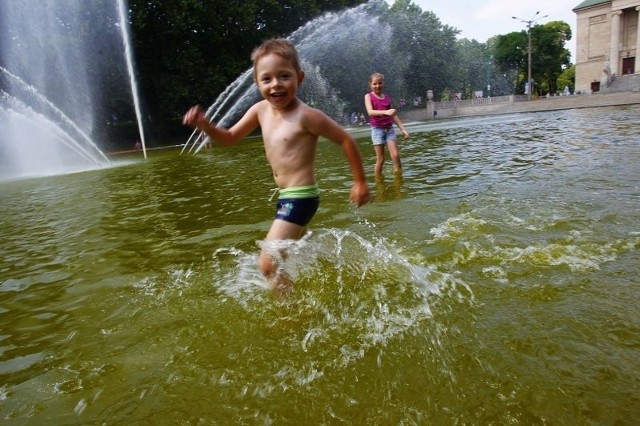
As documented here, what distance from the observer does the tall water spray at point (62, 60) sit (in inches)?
933

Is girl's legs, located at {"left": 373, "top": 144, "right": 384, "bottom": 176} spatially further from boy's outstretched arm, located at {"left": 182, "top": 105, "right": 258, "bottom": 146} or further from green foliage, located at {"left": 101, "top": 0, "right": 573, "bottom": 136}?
green foliage, located at {"left": 101, "top": 0, "right": 573, "bottom": 136}

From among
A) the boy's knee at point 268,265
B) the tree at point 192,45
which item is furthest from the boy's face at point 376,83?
the tree at point 192,45

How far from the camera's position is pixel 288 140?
10.1 ft

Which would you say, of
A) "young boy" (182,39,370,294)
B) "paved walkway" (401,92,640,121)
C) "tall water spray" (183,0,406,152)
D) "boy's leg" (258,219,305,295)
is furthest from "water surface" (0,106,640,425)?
"paved walkway" (401,92,640,121)

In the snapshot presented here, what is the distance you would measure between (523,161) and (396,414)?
7.35 m

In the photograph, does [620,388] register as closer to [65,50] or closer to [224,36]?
[65,50]

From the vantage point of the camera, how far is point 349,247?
150 inches

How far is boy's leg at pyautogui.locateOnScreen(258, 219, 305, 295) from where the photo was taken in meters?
2.95

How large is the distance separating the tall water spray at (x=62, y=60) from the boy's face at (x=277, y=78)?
19.4 meters

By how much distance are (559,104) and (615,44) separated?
106 ft

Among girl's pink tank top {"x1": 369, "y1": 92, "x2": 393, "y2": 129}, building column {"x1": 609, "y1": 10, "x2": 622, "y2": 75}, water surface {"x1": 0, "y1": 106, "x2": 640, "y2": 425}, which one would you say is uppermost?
building column {"x1": 609, "y1": 10, "x2": 622, "y2": 75}

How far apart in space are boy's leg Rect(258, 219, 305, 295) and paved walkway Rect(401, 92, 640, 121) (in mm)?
28787

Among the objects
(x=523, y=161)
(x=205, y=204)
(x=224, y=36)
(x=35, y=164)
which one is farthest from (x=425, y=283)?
(x=224, y=36)

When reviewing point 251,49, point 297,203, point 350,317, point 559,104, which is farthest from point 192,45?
point 350,317
